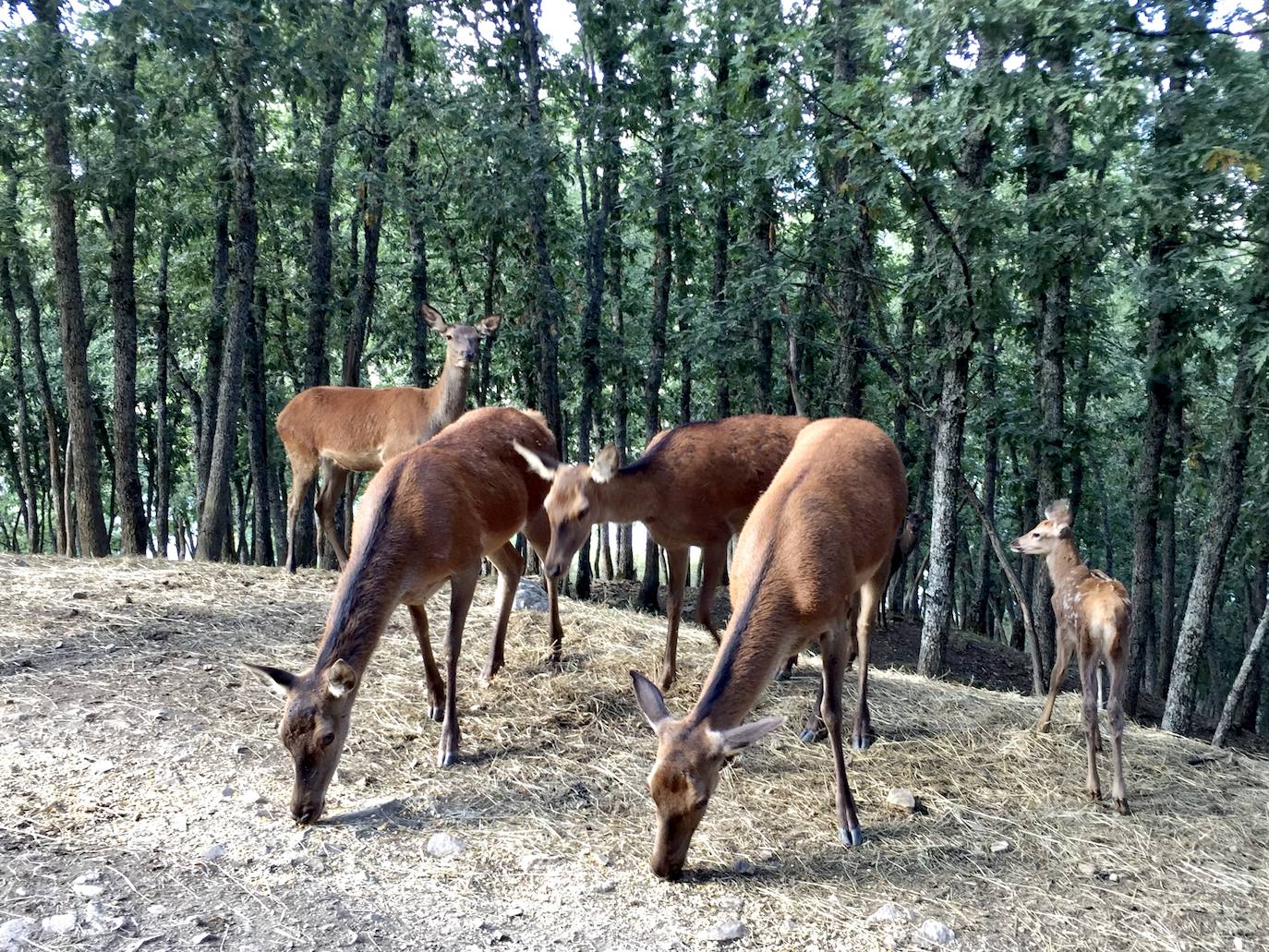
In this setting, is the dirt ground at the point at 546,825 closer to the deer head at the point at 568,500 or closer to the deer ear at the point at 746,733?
the deer ear at the point at 746,733

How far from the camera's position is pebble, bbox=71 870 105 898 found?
4.10m

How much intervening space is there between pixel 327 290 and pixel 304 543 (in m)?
4.02

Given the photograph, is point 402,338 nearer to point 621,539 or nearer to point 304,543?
point 304,543

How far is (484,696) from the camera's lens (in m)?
6.68

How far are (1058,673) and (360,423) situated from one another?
26.2 feet

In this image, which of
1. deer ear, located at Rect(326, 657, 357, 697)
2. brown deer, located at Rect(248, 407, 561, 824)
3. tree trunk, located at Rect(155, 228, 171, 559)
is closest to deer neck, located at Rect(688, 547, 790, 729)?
deer ear, located at Rect(326, 657, 357, 697)

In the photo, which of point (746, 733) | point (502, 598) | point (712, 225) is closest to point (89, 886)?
point (746, 733)

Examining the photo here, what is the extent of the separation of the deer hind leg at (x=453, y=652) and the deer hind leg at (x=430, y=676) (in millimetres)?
148

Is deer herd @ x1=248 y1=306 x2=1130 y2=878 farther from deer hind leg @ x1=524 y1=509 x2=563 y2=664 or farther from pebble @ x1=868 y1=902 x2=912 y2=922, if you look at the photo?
pebble @ x1=868 y1=902 x2=912 y2=922

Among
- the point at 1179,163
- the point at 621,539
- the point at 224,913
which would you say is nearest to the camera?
the point at 224,913

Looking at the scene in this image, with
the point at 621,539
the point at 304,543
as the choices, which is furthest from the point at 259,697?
the point at 621,539

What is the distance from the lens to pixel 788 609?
487cm

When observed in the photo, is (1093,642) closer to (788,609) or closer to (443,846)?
(788,609)

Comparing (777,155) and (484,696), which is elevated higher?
(777,155)
